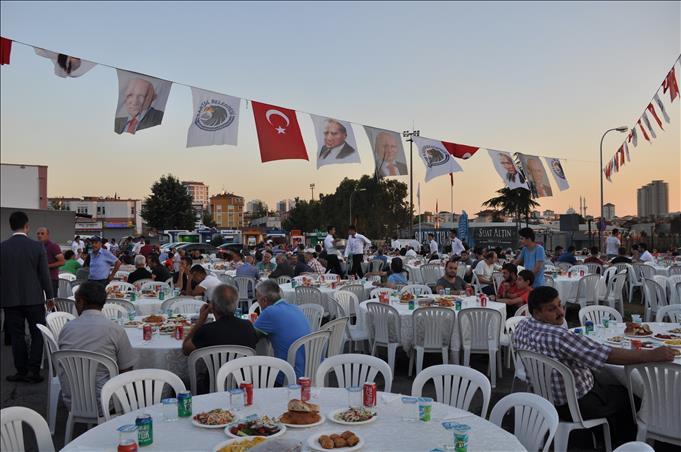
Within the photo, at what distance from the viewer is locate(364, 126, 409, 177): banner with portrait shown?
1170 centimetres

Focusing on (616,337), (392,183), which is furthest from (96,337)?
(392,183)

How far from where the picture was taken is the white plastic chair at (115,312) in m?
6.67

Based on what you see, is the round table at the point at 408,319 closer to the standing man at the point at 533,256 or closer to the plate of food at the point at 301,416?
the standing man at the point at 533,256

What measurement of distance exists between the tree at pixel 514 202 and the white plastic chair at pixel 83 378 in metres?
45.7

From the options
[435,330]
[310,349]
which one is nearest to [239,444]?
[310,349]

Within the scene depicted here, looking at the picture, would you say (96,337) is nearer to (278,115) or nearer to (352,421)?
(352,421)

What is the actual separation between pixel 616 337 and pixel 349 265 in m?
11.3

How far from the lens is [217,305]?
4.64 metres

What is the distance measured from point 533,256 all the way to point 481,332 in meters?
2.58

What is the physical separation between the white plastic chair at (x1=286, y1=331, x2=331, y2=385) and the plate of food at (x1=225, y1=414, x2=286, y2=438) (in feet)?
5.96

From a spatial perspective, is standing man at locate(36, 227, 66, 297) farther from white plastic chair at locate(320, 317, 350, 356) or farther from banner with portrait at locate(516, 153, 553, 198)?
banner with portrait at locate(516, 153, 553, 198)

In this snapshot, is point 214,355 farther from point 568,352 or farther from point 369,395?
point 568,352

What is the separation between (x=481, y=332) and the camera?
673 centimetres

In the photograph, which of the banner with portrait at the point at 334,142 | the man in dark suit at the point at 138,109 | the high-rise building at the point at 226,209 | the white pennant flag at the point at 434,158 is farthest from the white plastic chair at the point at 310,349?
the high-rise building at the point at 226,209
